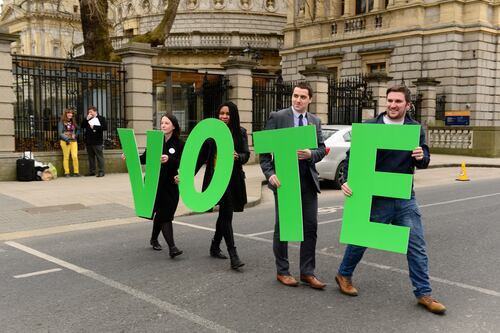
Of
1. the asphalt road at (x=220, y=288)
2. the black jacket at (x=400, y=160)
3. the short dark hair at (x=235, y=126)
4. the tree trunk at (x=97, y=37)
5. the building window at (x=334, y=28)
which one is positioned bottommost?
the asphalt road at (x=220, y=288)

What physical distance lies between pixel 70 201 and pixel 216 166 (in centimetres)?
595

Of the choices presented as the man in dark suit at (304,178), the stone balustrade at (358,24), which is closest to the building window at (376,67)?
the stone balustrade at (358,24)

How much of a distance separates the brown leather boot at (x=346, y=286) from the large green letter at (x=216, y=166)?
5.27 ft

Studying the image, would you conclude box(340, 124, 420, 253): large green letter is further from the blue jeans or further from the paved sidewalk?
the paved sidewalk

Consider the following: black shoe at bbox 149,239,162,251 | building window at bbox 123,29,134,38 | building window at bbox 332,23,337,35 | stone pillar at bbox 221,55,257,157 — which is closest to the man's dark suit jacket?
black shoe at bbox 149,239,162,251

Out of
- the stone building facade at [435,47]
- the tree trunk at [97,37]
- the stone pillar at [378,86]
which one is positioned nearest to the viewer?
the tree trunk at [97,37]

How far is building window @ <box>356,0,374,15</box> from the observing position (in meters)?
35.0

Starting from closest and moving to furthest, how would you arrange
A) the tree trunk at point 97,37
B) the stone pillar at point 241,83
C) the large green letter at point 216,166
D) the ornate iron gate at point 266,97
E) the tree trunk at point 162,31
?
1. the large green letter at point 216,166
2. the tree trunk at point 97,37
3. the stone pillar at point 241,83
4. the tree trunk at point 162,31
5. the ornate iron gate at point 266,97

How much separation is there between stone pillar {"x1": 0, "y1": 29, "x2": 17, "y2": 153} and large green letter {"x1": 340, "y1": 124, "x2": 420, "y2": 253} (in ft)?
37.5

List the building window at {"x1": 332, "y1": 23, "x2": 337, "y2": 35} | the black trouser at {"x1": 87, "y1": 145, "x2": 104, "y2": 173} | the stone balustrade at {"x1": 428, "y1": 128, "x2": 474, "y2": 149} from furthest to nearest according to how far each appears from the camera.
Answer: the building window at {"x1": 332, "y1": 23, "x2": 337, "y2": 35} → the stone balustrade at {"x1": 428, "y1": 128, "x2": 474, "y2": 149} → the black trouser at {"x1": 87, "y1": 145, "x2": 104, "y2": 173}

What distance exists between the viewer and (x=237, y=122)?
20.4ft

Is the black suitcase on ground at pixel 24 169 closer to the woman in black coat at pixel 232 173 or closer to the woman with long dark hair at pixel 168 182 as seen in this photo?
the woman with long dark hair at pixel 168 182

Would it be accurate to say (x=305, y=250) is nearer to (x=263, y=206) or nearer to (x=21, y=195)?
(x=263, y=206)

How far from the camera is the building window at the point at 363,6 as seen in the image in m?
35.0
